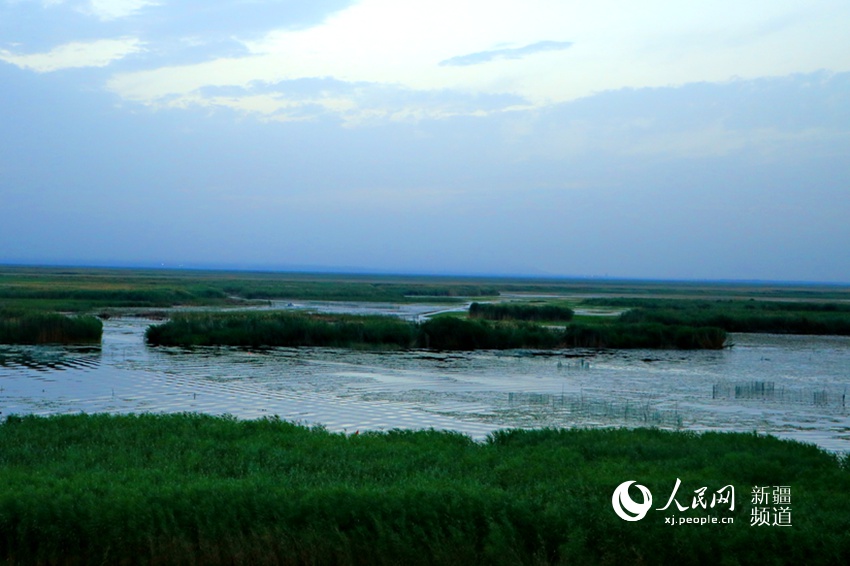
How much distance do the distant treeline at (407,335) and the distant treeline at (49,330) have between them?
8.05 ft

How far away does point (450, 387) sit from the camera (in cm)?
2559

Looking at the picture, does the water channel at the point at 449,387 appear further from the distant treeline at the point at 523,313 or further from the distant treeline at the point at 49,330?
the distant treeline at the point at 523,313

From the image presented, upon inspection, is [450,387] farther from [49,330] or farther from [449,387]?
[49,330]

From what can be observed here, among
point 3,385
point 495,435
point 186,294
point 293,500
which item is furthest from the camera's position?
point 186,294

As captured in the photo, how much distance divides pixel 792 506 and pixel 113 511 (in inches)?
318

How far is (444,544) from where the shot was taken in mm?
9336

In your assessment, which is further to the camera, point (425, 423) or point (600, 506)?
point (425, 423)

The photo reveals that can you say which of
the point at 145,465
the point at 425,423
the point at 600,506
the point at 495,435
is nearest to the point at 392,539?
the point at 600,506

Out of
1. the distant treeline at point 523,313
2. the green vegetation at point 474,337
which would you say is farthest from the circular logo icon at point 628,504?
the distant treeline at point 523,313

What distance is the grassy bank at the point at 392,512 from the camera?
364 inches

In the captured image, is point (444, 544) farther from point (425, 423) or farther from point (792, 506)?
point (425, 423)

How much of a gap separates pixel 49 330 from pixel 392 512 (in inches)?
1203

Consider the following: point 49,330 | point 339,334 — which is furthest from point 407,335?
point 49,330

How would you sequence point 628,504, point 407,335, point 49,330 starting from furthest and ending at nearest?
point 407,335, point 49,330, point 628,504
